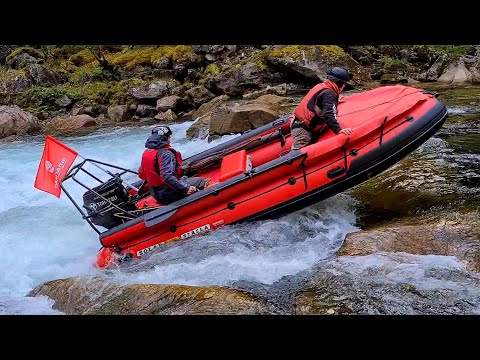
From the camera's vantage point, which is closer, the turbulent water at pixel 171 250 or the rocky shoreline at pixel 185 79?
the turbulent water at pixel 171 250

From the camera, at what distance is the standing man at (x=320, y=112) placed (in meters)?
5.14

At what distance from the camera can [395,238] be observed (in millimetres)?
4121

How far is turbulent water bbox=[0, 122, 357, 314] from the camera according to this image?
4.34 meters

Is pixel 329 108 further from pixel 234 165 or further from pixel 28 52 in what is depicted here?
pixel 28 52

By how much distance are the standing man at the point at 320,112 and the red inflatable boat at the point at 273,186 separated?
304 millimetres

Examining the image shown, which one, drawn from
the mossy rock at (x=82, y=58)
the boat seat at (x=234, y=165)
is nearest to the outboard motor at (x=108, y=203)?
the boat seat at (x=234, y=165)

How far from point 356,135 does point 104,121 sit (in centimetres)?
1122

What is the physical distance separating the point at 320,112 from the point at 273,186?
1.00m

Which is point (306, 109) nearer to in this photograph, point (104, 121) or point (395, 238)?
point (395, 238)

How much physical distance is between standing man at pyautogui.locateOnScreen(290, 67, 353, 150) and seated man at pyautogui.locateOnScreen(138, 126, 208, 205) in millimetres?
1389

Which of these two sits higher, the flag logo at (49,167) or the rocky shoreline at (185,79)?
the flag logo at (49,167)

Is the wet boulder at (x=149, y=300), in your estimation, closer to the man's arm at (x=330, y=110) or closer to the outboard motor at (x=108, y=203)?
the outboard motor at (x=108, y=203)

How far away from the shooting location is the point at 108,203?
513 centimetres

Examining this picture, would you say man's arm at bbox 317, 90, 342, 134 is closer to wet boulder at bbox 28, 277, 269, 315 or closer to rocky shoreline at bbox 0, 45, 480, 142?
wet boulder at bbox 28, 277, 269, 315
